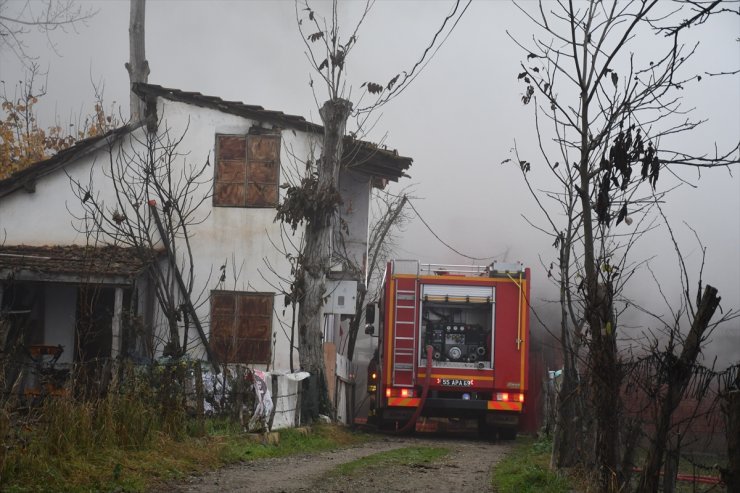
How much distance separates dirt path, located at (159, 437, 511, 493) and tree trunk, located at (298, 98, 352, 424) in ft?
9.29

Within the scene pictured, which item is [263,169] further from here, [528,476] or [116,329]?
[528,476]

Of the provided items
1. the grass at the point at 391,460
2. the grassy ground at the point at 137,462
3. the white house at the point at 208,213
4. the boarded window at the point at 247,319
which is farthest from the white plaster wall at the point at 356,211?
Result: the grassy ground at the point at 137,462

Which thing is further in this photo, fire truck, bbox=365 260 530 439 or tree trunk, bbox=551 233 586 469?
fire truck, bbox=365 260 530 439

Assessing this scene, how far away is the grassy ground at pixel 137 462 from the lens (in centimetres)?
788

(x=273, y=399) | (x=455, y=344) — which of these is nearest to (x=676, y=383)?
(x=273, y=399)

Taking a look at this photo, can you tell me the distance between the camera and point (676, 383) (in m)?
6.77

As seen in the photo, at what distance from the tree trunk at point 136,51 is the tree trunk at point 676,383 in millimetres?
19089

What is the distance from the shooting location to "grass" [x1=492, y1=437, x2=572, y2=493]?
9.57 meters

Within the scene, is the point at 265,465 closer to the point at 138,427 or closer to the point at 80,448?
the point at 138,427

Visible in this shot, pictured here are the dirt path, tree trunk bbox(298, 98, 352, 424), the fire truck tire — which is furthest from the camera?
the fire truck tire

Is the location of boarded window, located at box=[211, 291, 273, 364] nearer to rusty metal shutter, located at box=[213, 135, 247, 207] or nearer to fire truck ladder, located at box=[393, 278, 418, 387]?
rusty metal shutter, located at box=[213, 135, 247, 207]

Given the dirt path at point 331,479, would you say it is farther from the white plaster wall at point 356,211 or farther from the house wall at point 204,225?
the white plaster wall at point 356,211

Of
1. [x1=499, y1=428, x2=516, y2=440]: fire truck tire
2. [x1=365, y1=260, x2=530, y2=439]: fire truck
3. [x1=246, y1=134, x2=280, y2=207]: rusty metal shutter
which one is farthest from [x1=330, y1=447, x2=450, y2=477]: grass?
[x1=246, y1=134, x2=280, y2=207]: rusty metal shutter

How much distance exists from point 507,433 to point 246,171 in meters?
7.31
